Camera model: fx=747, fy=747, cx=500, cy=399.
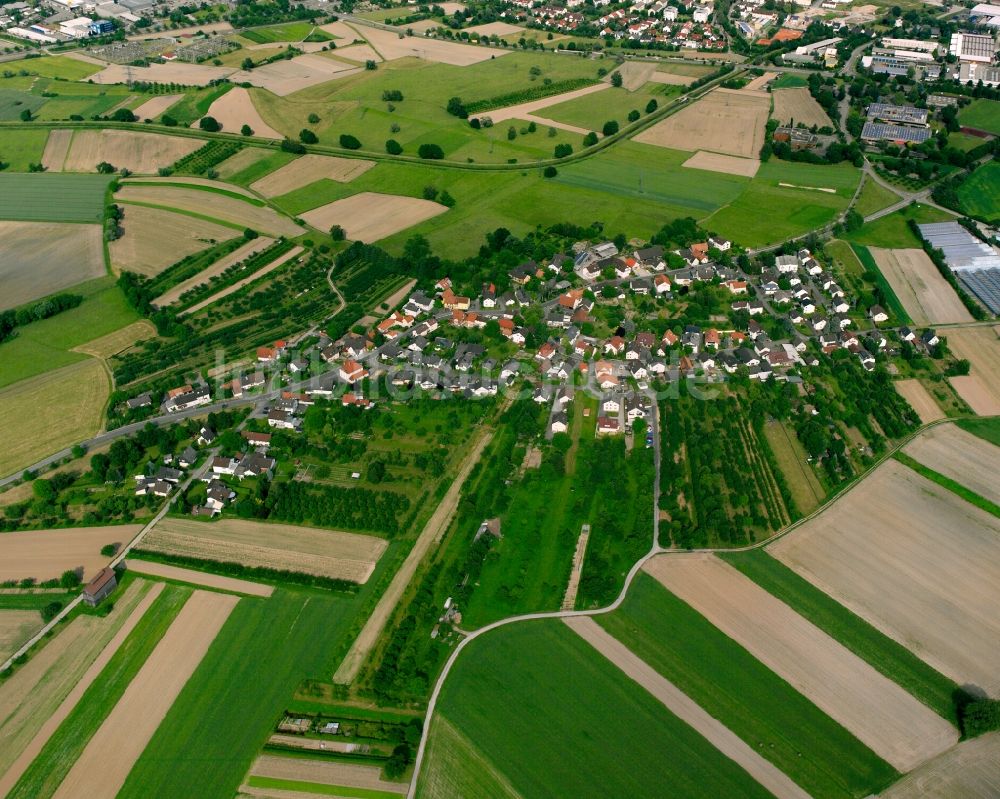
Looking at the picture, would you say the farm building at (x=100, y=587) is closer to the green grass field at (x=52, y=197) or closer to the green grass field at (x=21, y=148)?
the green grass field at (x=52, y=197)

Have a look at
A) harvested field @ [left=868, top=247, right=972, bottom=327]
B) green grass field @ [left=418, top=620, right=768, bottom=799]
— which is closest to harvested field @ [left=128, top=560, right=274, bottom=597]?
green grass field @ [left=418, top=620, right=768, bottom=799]

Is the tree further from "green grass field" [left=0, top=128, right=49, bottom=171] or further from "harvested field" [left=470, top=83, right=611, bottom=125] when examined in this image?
"green grass field" [left=0, top=128, right=49, bottom=171]

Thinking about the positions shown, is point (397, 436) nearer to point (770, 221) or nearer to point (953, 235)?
point (770, 221)

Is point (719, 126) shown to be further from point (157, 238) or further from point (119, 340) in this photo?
point (119, 340)

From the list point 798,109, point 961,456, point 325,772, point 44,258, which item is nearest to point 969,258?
point 961,456

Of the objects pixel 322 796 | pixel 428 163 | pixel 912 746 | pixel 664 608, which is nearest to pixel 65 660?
pixel 322 796
